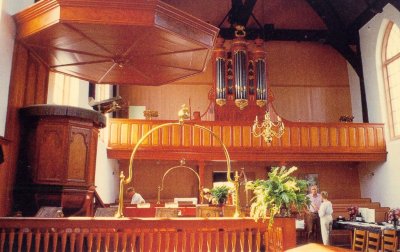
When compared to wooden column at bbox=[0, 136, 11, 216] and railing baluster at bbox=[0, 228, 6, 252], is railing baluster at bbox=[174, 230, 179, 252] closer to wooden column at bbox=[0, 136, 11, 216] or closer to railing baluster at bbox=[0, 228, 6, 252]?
railing baluster at bbox=[0, 228, 6, 252]

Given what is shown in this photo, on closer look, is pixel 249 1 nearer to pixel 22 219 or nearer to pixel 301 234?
pixel 301 234

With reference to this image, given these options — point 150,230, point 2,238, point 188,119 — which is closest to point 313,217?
point 188,119

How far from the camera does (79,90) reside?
975 centimetres

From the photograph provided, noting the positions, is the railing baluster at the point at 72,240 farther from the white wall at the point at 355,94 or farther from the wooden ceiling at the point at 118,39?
the white wall at the point at 355,94

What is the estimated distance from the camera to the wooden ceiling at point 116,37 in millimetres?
5047

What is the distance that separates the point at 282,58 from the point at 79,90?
10655 mm

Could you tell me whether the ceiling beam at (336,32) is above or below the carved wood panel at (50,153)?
above

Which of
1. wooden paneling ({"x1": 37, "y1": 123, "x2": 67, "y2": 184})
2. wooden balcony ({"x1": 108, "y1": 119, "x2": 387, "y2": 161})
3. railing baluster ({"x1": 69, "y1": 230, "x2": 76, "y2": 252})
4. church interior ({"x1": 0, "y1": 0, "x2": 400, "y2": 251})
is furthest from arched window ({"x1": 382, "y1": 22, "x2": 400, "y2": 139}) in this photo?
railing baluster ({"x1": 69, "y1": 230, "x2": 76, "y2": 252})

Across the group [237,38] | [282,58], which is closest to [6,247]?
[237,38]

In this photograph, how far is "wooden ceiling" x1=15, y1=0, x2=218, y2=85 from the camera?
505cm

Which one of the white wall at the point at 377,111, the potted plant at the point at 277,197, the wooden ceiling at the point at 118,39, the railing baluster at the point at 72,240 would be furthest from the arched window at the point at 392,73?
the railing baluster at the point at 72,240

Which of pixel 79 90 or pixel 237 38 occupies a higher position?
pixel 237 38

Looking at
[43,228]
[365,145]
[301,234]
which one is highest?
[365,145]

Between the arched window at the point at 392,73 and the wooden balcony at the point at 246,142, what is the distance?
0.52m
